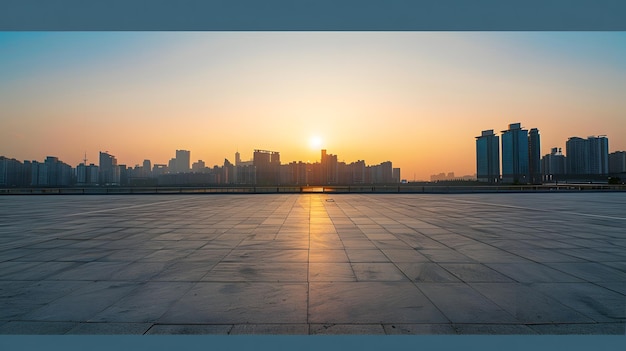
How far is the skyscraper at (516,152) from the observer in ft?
463

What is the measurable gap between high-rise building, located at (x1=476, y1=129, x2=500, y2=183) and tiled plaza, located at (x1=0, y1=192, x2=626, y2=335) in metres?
159

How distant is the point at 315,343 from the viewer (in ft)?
13.6

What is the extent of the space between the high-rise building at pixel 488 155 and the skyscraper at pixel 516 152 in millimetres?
6588

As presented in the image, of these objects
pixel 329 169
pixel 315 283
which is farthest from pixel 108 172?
pixel 315 283

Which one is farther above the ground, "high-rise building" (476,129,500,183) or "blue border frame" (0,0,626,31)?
"high-rise building" (476,129,500,183)

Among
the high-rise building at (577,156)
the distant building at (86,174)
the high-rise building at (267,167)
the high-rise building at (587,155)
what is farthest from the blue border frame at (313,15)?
the high-rise building at (577,156)

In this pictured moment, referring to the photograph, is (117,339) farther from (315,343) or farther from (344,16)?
(344,16)

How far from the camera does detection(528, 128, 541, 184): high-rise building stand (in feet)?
452

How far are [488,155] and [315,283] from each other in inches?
6804

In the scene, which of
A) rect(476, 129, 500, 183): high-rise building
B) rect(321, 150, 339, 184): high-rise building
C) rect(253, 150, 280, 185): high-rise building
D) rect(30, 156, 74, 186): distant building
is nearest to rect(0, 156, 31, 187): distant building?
rect(30, 156, 74, 186): distant building

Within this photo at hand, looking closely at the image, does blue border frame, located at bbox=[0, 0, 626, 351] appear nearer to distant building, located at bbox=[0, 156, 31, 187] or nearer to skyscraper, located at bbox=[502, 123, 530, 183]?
distant building, located at bbox=[0, 156, 31, 187]

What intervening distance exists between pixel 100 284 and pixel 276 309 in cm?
371

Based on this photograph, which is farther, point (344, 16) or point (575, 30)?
point (575, 30)

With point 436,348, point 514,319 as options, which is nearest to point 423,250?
point 514,319
